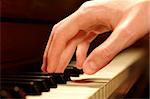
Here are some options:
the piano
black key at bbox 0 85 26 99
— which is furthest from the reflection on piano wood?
black key at bbox 0 85 26 99

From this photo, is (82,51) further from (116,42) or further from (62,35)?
(116,42)

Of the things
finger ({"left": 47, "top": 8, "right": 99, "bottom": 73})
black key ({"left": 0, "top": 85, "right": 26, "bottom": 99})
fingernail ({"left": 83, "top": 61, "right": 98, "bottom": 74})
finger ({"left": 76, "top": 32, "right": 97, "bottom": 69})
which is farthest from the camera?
finger ({"left": 76, "top": 32, "right": 97, "bottom": 69})

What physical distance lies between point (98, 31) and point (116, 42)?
31cm

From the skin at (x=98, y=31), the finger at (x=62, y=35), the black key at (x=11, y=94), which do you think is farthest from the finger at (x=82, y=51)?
the black key at (x=11, y=94)

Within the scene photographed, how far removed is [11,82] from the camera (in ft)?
2.77

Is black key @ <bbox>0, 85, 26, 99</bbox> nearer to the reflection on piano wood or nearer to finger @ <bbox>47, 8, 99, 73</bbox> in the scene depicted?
the reflection on piano wood

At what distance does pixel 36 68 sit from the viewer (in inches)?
48.6

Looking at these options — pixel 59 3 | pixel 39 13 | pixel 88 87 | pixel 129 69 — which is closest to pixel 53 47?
pixel 88 87

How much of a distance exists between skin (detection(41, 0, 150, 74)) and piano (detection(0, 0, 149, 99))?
7 centimetres

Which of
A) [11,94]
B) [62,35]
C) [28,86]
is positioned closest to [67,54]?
[62,35]

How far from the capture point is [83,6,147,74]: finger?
0.78 metres

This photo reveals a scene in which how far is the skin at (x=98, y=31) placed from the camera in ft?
2.58

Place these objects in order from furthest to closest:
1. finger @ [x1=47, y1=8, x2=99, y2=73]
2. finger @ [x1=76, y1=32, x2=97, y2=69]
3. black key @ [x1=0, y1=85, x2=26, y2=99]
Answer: finger @ [x1=76, y1=32, x2=97, y2=69] → finger @ [x1=47, y1=8, x2=99, y2=73] → black key @ [x1=0, y1=85, x2=26, y2=99]

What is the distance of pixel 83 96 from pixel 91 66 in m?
0.08
